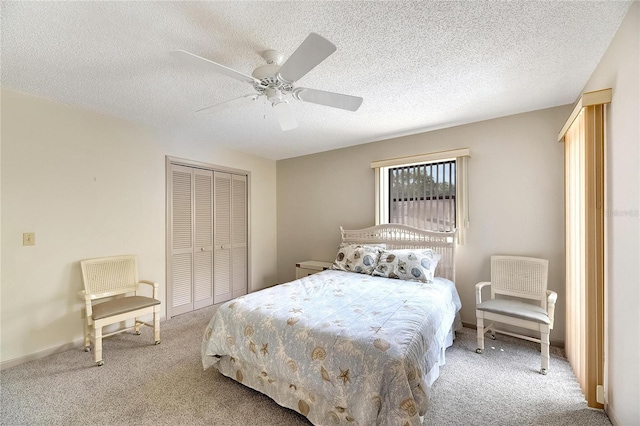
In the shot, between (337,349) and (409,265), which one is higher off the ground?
(409,265)

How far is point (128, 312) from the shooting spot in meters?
2.70

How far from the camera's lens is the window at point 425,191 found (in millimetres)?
3340

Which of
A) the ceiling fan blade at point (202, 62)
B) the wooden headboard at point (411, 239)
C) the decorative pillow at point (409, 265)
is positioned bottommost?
the decorative pillow at point (409, 265)

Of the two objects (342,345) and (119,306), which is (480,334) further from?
(119,306)

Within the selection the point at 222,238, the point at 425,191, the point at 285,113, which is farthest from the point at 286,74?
the point at 222,238

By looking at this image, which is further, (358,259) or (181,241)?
(181,241)

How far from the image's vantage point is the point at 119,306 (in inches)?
106

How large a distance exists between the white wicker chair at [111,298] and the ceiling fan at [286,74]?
83.2 inches

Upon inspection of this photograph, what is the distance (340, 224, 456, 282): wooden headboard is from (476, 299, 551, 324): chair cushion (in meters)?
0.58

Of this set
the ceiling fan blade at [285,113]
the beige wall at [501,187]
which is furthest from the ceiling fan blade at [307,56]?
the beige wall at [501,187]

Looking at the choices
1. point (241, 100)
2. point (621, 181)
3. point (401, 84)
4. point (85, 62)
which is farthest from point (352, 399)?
point (85, 62)

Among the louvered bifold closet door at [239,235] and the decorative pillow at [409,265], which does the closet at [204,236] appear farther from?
the decorative pillow at [409,265]

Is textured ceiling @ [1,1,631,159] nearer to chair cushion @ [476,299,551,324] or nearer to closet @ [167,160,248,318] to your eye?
closet @ [167,160,248,318]

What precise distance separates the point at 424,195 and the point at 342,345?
266 cm
